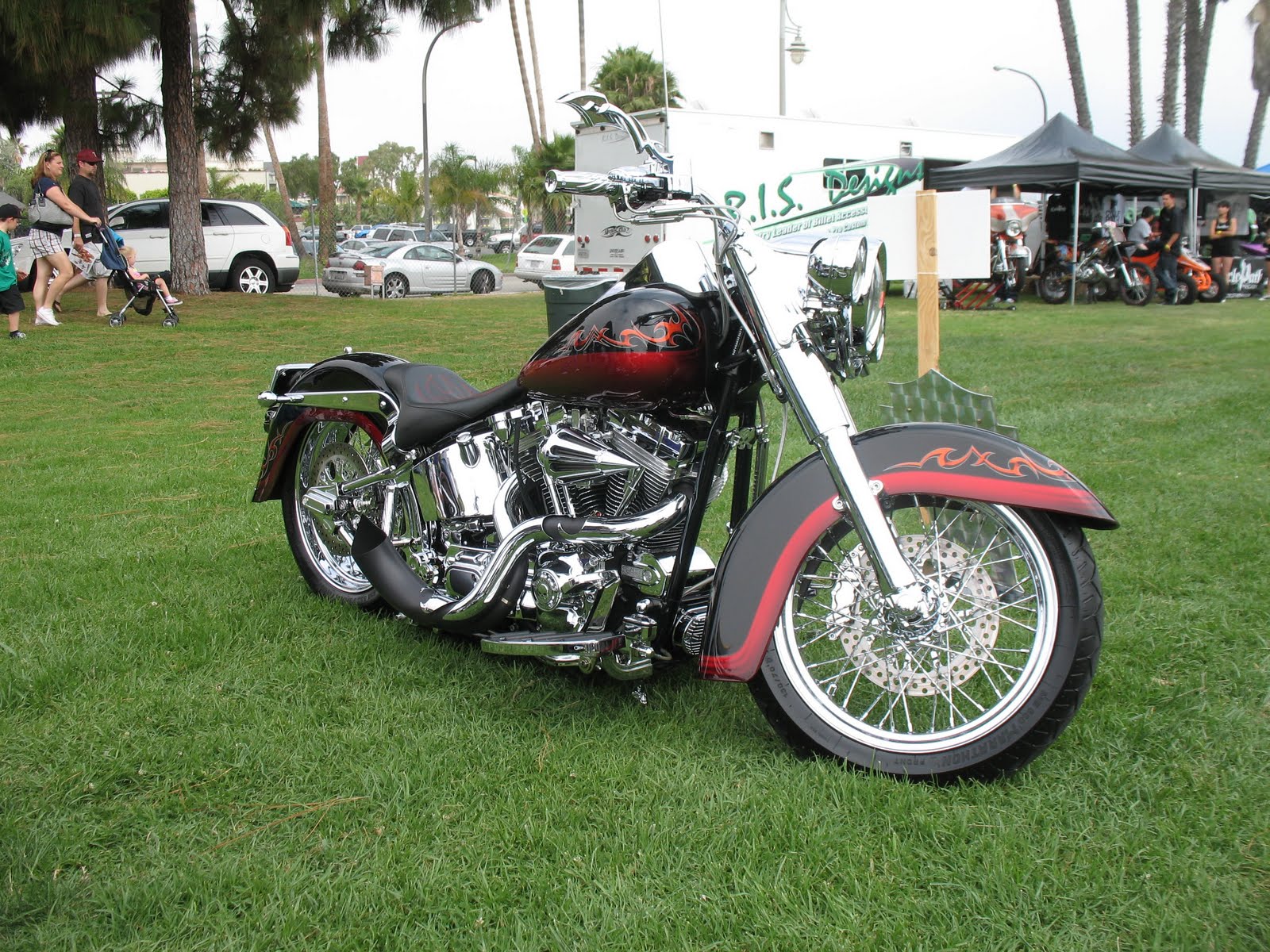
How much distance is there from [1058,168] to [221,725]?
1726cm

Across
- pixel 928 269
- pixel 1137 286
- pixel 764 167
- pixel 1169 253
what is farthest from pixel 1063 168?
pixel 928 269

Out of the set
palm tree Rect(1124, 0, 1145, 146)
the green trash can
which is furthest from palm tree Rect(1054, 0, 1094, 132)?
the green trash can

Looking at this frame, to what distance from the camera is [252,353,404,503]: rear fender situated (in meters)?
3.72

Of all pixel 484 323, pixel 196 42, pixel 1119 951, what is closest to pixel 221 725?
pixel 1119 951

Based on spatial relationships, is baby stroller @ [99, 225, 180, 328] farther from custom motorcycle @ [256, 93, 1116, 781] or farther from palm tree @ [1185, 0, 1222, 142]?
palm tree @ [1185, 0, 1222, 142]

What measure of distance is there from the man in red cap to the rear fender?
1003cm

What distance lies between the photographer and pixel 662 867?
7.64 feet

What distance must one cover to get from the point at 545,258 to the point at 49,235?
16.7 m

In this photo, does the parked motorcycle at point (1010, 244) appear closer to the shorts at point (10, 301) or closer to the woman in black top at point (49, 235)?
the woman in black top at point (49, 235)

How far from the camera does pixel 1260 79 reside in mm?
37125

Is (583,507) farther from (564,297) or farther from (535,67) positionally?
(535,67)

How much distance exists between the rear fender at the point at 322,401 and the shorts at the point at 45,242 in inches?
385

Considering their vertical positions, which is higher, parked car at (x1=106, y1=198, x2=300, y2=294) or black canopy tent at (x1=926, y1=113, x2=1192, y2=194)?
black canopy tent at (x1=926, y1=113, x2=1192, y2=194)

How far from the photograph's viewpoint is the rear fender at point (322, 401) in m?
3.72
